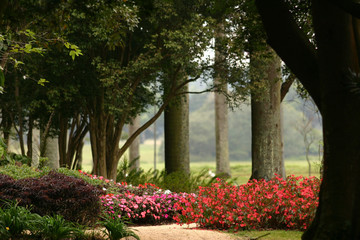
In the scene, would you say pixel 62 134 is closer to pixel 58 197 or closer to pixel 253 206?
pixel 58 197

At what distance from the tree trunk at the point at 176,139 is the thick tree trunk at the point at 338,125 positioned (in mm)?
10177

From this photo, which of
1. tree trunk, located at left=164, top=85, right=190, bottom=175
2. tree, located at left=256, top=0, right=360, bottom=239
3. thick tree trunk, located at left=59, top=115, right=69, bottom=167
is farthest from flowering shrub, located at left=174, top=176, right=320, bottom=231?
thick tree trunk, located at left=59, top=115, right=69, bottom=167

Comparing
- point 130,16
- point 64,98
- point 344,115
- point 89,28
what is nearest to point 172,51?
point 89,28

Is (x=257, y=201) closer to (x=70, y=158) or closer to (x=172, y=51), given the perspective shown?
(x=172, y=51)

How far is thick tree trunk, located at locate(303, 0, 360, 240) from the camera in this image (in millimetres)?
5051

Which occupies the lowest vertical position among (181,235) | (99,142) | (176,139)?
(181,235)

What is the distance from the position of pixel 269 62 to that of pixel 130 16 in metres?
6.51

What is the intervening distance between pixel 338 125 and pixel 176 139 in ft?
34.5

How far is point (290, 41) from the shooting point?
563 cm

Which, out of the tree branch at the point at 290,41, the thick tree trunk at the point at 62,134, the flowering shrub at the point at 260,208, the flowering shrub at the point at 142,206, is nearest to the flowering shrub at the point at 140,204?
the flowering shrub at the point at 142,206

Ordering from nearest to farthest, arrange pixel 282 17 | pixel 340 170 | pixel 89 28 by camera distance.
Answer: pixel 340 170, pixel 282 17, pixel 89 28

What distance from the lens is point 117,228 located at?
21.6ft

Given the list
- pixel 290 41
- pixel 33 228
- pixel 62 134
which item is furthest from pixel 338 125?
pixel 62 134

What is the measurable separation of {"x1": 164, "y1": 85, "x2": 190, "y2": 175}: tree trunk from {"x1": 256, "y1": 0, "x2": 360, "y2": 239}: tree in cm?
997
